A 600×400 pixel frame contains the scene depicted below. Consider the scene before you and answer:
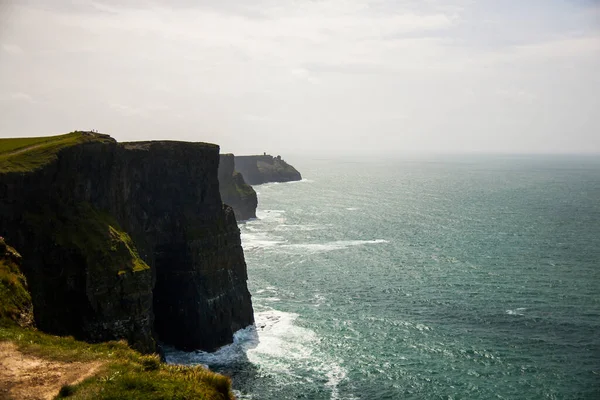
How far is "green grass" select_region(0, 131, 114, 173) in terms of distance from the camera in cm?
5078

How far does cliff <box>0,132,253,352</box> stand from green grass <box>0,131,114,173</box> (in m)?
0.18

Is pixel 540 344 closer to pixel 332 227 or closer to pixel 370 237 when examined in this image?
pixel 370 237

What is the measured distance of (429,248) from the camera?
122 meters

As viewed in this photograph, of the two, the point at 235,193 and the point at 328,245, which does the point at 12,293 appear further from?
the point at 235,193

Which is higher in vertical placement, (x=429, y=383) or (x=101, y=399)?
(x=101, y=399)

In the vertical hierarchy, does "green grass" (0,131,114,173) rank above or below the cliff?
above

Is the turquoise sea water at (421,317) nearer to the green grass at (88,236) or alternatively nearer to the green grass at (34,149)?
the green grass at (88,236)

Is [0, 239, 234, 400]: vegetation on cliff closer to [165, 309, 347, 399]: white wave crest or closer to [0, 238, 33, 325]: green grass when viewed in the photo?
[0, 238, 33, 325]: green grass

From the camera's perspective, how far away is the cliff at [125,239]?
4909 cm

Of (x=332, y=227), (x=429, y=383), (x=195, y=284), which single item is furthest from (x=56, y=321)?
(x=332, y=227)

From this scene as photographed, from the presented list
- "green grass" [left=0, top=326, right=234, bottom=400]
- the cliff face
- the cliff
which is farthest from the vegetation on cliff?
the cliff face

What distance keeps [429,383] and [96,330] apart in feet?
116

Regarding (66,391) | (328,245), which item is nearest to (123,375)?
(66,391)

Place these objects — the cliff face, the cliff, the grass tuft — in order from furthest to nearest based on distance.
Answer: the cliff face
the cliff
the grass tuft
